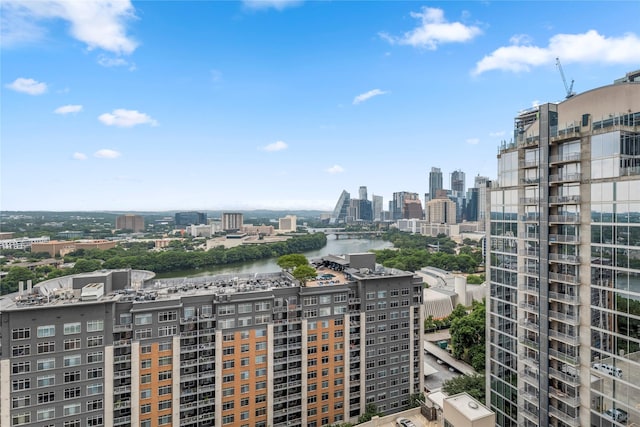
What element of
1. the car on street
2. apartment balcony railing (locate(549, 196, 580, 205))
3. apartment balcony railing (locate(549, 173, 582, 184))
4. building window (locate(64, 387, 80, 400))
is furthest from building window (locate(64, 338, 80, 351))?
apartment balcony railing (locate(549, 173, 582, 184))

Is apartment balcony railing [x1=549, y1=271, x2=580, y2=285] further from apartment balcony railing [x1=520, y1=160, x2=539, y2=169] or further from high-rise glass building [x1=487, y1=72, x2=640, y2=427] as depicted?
apartment balcony railing [x1=520, y1=160, x2=539, y2=169]

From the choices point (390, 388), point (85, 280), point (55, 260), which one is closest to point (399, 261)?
point (390, 388)

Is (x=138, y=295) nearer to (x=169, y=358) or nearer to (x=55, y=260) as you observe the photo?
(x=169, y=358)

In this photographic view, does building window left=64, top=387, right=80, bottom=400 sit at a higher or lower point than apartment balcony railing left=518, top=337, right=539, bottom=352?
lower

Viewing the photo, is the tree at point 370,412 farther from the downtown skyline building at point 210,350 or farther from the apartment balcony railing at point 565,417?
the apartment balcony railing at point 565,417

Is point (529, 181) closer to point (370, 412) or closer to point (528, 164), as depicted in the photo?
point (528, 164)

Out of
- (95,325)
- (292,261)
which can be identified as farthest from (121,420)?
(292,261)

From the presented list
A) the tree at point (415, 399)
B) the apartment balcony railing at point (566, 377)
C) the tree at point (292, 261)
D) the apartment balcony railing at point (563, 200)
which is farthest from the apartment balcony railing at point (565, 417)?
the tree at point (292, 261)
